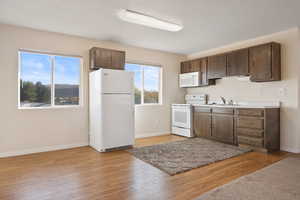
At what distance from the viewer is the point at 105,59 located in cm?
413

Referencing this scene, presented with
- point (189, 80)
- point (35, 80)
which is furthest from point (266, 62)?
point (35, 80)

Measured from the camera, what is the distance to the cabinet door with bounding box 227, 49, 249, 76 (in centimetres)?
416

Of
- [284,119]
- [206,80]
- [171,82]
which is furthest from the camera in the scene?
[171,82]

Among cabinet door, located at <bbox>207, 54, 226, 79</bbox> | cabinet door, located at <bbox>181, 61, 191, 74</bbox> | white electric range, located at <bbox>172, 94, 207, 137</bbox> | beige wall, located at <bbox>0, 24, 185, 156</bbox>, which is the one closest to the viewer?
beige wall, located at <bbox>0, 24, 185, 156</bbox>

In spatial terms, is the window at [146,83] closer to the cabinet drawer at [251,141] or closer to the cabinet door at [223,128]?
the cabinet door at [223,128]

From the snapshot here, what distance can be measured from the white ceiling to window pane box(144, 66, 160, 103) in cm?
117

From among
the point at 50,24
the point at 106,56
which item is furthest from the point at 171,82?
the point at 50,24

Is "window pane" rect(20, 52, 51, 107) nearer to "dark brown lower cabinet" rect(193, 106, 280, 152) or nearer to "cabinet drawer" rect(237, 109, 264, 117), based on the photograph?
"dark brown lower cabinet" rect(193, 106, 280, 152)

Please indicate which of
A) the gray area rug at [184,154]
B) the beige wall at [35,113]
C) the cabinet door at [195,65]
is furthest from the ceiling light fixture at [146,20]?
the gray area rug at [184,154]

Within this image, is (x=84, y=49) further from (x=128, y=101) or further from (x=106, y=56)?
(x=128, y=101)

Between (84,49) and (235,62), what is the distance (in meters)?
3.55

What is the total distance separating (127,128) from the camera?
3979 millimetres

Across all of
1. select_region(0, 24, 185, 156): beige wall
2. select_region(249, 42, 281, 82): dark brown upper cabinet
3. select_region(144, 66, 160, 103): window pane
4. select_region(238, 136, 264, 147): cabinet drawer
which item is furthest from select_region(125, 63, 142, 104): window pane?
select_region(249, 42, 281, 82): dark brown upper cabinet

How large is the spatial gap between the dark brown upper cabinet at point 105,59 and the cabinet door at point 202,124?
240 centimetres
